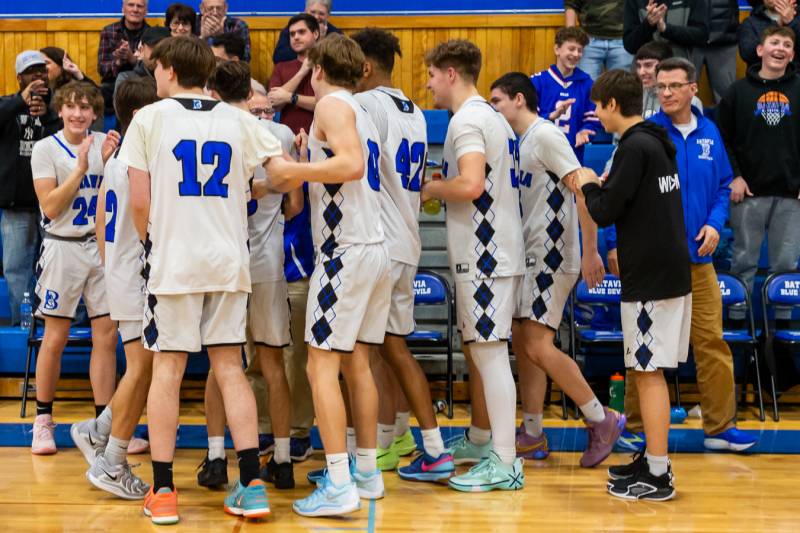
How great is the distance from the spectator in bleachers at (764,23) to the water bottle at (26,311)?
601 cm

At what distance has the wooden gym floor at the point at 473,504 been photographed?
14.7 ft

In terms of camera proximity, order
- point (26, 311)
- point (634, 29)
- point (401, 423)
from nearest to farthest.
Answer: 1. point (401, 423)
2. point (26, 311)
3. point (634, 29)

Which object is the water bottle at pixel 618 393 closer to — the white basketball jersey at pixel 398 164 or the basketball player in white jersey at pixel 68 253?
the white basketball jersey at pixel 398 164

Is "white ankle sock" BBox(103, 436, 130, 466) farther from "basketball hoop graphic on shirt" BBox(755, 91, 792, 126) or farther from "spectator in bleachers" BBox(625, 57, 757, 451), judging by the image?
"basketball hoop graphic on shirt" BBox(755, 91, 792, 126)

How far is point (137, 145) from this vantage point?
439 centimetres

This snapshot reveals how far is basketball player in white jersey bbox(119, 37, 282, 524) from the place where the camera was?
437 centimetres

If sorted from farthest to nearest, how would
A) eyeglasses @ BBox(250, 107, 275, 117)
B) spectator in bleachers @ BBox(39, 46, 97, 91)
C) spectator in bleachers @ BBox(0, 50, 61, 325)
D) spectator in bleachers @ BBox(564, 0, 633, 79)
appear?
spectator in bleachers @ BBox(564, 0, 633, 79), spectator in bleachers @ BBox(39, 46, 97, 91), spectator in bleachers @ BBox(0, 50, 61, 325), eyeglasses @ BBox(250, 107, 275, 117)

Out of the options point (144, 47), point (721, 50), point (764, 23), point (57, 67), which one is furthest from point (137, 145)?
point (721, 50)

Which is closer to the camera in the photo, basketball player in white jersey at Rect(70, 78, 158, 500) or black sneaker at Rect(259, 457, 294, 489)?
basketball player in white jersey at Rect(70, 78, 158, 500)

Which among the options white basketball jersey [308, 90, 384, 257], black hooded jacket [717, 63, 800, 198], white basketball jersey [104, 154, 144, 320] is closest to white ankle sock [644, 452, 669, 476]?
white basketball jersey [308, 90, 384, 257]

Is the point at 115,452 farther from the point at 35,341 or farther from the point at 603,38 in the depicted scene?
the point at 603,38

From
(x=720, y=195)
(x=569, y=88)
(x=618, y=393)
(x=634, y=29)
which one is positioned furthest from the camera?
(x=634, y=29)

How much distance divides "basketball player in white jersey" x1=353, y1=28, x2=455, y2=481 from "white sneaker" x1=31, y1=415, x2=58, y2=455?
7.06 ft

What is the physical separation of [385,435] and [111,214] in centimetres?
190
